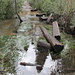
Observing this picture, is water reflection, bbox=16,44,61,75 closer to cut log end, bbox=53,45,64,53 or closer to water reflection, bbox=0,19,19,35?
cut log end, bbox=53,45,64,53

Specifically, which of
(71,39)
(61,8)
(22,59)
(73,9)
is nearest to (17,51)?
(22,59)

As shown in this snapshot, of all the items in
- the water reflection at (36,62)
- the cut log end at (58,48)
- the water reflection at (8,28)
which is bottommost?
the water reflection at (8,28)

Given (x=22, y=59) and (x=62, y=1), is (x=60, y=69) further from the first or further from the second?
(x=62, y=1)

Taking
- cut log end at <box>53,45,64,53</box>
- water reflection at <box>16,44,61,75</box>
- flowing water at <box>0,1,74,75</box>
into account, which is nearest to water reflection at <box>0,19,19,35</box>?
flowing water at <box>0,1,74,75</box>

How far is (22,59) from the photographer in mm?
6355

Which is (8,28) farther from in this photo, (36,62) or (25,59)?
(36,62)

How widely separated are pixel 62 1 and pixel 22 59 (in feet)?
25.0

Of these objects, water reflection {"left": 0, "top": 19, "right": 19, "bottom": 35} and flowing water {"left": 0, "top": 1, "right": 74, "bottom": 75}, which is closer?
flowing water {"left": 0, "top": 1, "right": 74, "bottom": 75}

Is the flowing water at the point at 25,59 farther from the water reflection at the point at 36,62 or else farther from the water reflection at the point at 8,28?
the water reflection at the point at 8,28

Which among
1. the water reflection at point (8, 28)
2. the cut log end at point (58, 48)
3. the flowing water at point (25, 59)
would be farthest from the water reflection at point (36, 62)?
the water reflection at point (8, 28)

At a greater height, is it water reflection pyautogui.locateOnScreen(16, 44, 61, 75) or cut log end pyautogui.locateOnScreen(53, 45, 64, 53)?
cut log end pyautogui.locateOnScreen(53, 45, 64, 53)

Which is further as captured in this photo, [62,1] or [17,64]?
[62,1]

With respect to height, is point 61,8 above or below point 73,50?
above

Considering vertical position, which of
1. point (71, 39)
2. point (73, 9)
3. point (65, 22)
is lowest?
point (71, 39)
